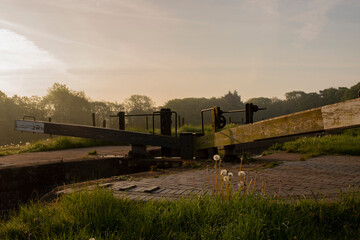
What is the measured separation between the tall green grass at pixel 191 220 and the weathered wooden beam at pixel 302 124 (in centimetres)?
100

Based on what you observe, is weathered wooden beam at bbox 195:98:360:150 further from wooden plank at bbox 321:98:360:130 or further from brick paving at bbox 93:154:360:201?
brick paving at bbox 93:154:360:201

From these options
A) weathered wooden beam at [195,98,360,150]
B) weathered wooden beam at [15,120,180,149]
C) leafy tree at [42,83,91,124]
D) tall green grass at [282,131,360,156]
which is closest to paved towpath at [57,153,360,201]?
weathered wooden beam at [195,98,360,150]

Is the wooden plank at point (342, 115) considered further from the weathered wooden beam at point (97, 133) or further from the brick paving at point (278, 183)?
the weathered wooden beam at point (97, 133)

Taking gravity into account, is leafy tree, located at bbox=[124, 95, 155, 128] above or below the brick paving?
above

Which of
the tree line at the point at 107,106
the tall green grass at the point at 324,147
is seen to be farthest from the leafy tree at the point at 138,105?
the tall green grass at the point at 324,147

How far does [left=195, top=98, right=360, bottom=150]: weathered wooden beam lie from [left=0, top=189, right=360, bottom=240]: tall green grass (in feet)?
3.29

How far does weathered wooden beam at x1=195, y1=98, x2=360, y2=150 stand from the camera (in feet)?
11.3

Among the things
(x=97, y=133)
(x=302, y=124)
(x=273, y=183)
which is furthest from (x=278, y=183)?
(x=97, y=133)

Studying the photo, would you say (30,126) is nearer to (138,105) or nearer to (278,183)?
(278,183)

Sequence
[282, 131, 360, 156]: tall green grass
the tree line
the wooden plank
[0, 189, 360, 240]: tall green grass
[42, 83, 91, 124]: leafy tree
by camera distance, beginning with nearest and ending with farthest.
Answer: [0, 189, 360, 240]: tall green grass, the wooden plank, [282, 131, 360, 156]: tall green grass, the tree line, [42, 83, 91, 124]: leafy tree

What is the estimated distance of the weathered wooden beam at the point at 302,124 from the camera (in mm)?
3452

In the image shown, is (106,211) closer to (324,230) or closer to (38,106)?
(324,230)

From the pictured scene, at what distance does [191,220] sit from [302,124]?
2634 millimetres

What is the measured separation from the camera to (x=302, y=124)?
4.34 m
